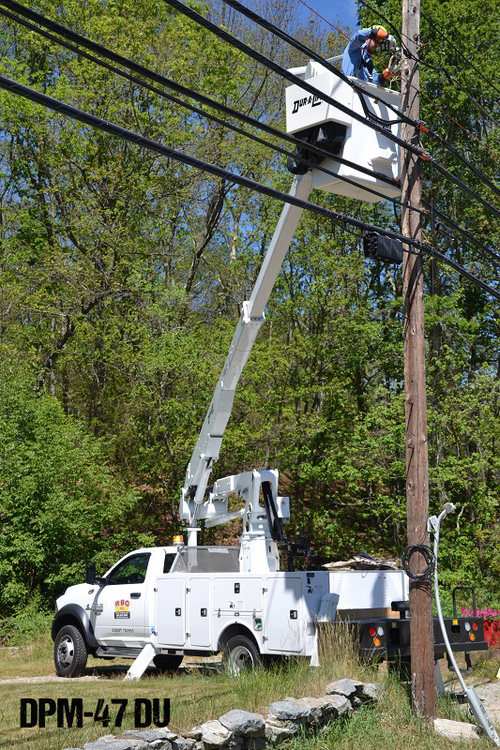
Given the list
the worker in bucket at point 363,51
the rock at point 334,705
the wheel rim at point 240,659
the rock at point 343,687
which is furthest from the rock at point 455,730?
the worker in bucket at point 363,51

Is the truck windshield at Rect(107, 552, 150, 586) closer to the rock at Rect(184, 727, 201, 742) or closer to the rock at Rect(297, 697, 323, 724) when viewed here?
the rock at Rect(297, 697, 323, 724)

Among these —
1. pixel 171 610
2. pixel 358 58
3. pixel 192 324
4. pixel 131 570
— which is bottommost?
pixel 171 610

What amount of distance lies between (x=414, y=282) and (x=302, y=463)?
14.6 meters

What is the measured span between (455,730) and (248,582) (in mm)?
3563

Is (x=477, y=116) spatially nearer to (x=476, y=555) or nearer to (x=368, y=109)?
(x=476, y=555)

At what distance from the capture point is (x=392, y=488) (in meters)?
24.3

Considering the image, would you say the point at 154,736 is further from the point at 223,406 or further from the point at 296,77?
the point at 223,406

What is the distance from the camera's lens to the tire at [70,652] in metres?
14.1

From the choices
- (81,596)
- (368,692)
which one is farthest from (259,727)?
(81,596)

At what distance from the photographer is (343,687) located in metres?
9.02

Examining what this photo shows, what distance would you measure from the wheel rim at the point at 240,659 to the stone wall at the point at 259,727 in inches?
96.1

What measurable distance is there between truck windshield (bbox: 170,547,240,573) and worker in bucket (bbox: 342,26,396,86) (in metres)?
7.31

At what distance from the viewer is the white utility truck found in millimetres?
9828

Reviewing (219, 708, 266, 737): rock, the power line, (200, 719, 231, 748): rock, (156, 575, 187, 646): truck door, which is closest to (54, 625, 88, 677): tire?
(156, 575, 187, 646): truck door
